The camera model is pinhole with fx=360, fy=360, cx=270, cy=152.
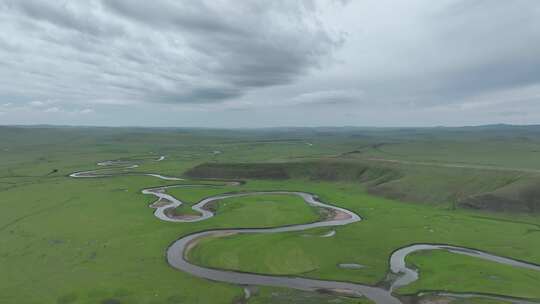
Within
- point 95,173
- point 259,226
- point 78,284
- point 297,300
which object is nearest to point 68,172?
point 95,173

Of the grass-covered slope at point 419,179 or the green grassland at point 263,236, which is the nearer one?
the green grassland at point 263,236

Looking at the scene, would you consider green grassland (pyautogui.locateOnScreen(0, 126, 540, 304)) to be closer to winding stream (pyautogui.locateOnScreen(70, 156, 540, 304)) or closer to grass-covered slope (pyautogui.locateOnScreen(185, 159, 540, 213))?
grass-covered slope (pyautogui.locateOnScreen(185, 159, 540, 213))

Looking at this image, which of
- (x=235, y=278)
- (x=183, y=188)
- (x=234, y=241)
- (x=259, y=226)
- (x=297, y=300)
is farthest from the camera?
(x=183, y=188)

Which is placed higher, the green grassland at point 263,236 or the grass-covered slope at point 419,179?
the grass-covered slope at point 419,179

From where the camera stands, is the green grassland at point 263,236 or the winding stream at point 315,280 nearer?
the winding stream at point 315,280

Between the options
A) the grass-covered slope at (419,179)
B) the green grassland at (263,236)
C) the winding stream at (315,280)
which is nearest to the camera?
the winding stream at (315,280)

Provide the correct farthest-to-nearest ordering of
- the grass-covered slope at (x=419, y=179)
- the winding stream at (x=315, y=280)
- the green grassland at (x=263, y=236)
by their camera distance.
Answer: the grass-covered slope at (x=419, y=179), the green grassland at (x=263, y=236), the winding stream at (x=315, y=280)

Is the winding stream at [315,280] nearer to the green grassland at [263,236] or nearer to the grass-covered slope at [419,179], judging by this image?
the green grassland at [263,236]

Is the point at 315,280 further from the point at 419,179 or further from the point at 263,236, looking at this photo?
the point at 419,179

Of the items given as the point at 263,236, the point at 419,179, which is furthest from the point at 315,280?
the point at 419,179

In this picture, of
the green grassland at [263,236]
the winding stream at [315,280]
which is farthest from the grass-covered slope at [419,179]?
the winding stream at [315,280]

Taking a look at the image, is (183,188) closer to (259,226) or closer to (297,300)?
(259,226)
